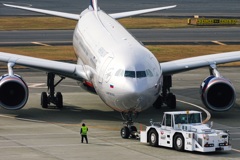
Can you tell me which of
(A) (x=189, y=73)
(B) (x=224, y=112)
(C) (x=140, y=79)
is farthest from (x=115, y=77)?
(A) (x=189, y=73)

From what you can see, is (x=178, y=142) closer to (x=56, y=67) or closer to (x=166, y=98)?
(x=56, y=67)

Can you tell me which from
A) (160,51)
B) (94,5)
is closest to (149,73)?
(94,5)

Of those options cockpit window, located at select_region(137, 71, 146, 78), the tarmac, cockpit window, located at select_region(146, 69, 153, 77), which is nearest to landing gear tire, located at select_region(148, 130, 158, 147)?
the tarmac

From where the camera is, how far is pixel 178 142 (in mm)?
47375

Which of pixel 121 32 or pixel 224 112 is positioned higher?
pixel 121 32

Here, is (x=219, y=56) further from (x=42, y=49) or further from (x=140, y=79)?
(x=42, y=49)

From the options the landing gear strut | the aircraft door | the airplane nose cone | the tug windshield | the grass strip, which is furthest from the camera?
the grass strip

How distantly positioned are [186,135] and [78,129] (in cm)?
Answer: 997

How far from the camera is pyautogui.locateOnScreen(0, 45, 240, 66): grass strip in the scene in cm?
9194

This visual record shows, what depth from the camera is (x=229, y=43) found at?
345 ft

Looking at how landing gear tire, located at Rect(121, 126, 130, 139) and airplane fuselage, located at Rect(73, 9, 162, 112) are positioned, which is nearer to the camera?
airplane fuselage, located at Rect(73, 9, 162, 112)

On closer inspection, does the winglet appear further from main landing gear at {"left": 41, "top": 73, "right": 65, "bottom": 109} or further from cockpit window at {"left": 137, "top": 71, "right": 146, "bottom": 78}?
cockpit window at {"left": 137, "top": 71, "right": 146, "bottom": 78}

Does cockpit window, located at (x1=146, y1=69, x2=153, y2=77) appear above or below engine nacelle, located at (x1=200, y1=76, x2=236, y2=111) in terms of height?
above

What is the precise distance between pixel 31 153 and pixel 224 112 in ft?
64.1
